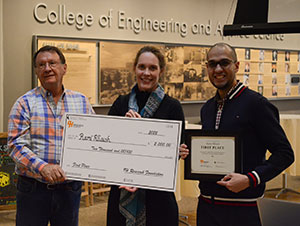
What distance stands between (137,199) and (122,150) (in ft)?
1.02

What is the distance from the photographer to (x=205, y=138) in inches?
88.2

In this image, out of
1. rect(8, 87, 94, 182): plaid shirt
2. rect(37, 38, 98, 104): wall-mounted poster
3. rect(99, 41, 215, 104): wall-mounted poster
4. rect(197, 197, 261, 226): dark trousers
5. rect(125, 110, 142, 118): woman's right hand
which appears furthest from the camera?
rect(99, 41, 215, 104): wall-mounted poster

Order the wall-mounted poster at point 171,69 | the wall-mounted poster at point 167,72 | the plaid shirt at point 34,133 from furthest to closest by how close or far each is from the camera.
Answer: the wall-mounted poster at point 167,72 → the wall-mounted poster at point 171,69 → the plaid shirt at point 34,133

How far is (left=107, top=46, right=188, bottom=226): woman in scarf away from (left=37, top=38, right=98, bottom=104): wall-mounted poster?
10.9 ft

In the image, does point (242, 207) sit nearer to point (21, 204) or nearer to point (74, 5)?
point (21, 204)

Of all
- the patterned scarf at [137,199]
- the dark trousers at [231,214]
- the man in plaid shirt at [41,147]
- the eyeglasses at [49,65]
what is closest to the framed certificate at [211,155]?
the dark trousers at [231,214]

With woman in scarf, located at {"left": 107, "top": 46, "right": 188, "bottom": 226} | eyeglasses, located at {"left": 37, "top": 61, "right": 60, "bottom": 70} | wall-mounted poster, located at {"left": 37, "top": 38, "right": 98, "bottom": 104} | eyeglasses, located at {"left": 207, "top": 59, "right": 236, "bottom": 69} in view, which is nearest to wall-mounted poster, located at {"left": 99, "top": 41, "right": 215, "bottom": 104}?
wall-mounted poster, located at {"left": 37, "top": 38, "right": 98, "bottom": 104}

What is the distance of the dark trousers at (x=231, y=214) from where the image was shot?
2.20m

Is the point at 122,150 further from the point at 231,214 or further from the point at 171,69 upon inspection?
the point at 171,69

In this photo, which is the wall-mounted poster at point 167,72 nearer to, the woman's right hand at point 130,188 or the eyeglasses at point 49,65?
the eyeglasses at point 49,65

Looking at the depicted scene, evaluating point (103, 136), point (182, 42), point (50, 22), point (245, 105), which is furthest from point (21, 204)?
point (182, 42)

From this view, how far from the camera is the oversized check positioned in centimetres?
225

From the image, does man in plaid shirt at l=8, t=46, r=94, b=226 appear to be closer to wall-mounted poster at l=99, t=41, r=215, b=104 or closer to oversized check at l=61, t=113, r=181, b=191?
oversized check at l=61, t=113, r=181, b=191

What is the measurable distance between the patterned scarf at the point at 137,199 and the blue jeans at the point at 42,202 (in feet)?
1.34
